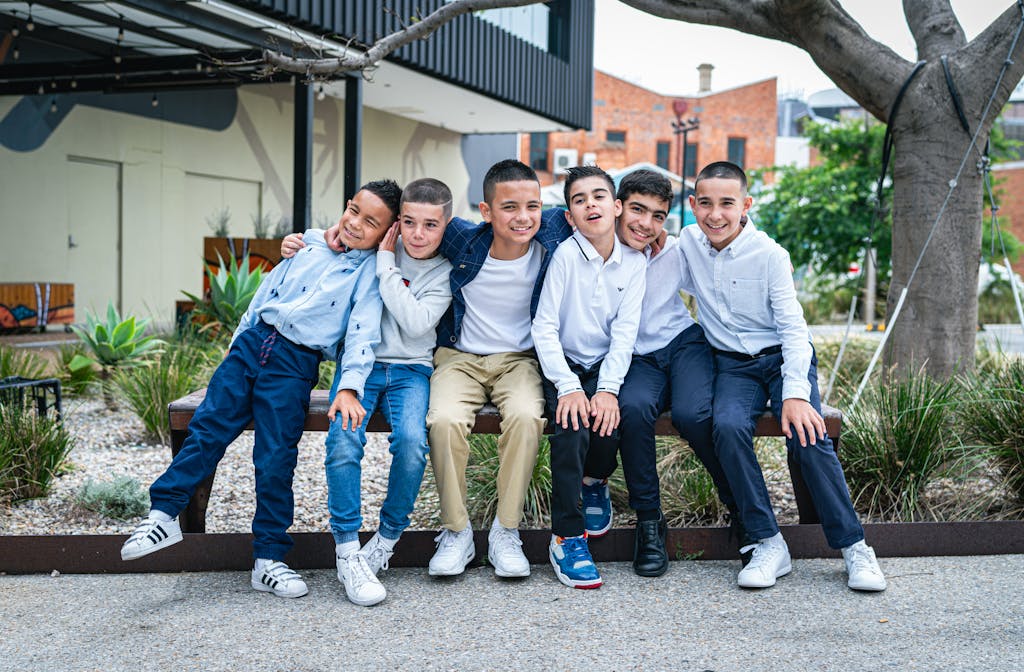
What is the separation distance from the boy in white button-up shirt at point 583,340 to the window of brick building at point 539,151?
35.3 metres

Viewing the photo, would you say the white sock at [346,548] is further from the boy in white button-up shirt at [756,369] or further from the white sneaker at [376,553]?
the boy in white button-up shirt at [756,369]

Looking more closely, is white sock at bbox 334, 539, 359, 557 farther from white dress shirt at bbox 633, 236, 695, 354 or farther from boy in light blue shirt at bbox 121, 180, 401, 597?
white dress shirt at bbox 633, 236, 695, 354

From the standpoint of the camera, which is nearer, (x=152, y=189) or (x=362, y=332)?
(x=362, y=332)

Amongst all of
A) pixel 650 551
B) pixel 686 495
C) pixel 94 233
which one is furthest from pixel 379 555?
pixel 94 233

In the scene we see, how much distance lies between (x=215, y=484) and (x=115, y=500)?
0.63 m

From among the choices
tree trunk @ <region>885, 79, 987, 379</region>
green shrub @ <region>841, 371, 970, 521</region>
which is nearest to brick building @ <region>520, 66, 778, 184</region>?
tree trunk @ <region>885, 79, 987, 379</region>

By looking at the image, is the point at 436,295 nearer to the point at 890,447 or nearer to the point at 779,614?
the point at 779,614

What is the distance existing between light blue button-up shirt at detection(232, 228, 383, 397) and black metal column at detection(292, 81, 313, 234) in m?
7.12

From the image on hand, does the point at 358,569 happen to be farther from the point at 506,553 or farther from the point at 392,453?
the point at 506,553

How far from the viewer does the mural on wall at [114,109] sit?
1128 cm

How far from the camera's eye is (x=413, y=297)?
342 centimetres

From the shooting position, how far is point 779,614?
296cm

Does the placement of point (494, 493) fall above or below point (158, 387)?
below

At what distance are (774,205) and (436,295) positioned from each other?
59.6 ft
